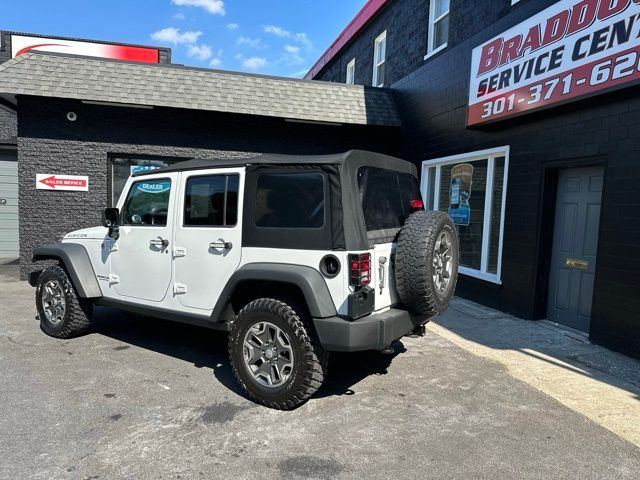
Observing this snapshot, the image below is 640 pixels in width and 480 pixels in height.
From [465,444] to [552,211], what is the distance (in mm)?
4393

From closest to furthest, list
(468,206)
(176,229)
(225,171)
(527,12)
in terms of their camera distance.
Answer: (225,171), (176,229), (527,12), (468,206)

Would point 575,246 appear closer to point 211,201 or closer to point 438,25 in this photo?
point 211,201

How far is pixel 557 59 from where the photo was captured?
18.7 ft

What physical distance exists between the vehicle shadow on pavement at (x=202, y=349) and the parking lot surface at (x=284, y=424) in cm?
3

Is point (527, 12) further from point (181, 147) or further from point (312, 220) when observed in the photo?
point (181, 147)

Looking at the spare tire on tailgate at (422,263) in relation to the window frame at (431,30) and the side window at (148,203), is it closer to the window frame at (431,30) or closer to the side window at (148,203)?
the side window at (148,203)

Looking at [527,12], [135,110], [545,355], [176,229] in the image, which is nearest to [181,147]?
[135,110]

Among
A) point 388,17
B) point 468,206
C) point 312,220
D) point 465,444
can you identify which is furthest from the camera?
point 388,17

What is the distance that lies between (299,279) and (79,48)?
12.4 meters

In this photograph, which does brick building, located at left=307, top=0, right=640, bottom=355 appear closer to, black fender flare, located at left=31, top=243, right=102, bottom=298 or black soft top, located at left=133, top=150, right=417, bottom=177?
black soft top, located at left=133, top=150, right=417, bottom=177

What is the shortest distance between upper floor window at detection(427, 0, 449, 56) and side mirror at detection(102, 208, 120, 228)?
707cm

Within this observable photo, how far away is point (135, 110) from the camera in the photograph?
9.04m

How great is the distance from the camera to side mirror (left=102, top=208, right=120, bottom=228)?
15.1 feet

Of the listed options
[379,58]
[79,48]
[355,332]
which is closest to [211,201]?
[355,332]
